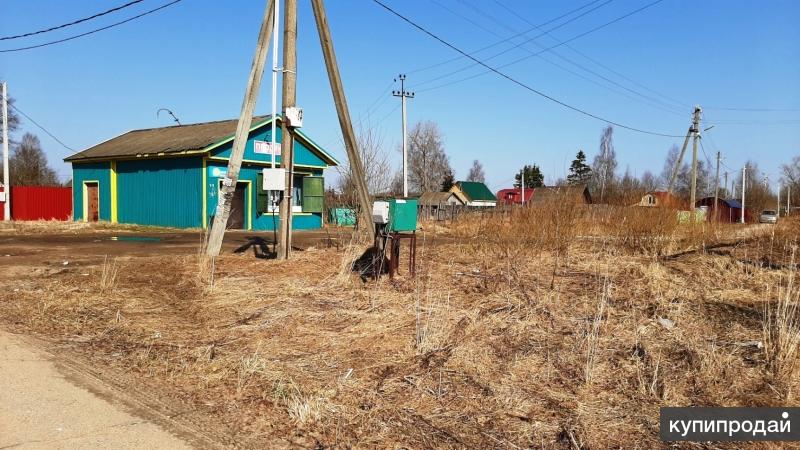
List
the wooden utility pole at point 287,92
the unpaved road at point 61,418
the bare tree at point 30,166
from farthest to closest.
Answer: the bare tree at point 30,166, the wooden utility pole at point 287,92, the unpaved road at point 61,418

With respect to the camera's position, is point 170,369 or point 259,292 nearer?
point 170,369

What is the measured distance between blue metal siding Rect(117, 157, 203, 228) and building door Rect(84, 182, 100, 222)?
77.9 inches

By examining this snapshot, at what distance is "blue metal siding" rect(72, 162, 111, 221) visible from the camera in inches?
984

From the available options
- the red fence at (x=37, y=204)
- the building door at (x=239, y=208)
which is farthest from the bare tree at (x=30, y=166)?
the building door at (x=239, y=208)

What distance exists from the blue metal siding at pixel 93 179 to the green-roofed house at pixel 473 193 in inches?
2122

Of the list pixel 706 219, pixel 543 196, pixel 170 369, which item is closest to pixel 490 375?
pixel 170 369

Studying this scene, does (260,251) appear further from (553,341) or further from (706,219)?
(706,219)

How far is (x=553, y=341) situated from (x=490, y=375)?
1.11 meters

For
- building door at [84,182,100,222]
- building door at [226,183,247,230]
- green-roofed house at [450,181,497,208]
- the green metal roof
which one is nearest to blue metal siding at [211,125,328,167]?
building door at [226,183,247,230]

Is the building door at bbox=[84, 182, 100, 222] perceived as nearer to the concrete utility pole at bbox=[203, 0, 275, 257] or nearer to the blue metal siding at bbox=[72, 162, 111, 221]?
the blue metal siding at bbox=[72, 162, 111, 221]

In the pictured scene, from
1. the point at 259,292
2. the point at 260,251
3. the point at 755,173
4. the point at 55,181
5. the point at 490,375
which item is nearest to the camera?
the point at 490,375

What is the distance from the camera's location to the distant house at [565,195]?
9922 millimetres

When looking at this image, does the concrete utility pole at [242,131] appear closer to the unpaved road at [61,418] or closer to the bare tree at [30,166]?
the unpaved road at [61,418]

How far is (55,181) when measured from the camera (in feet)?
197
